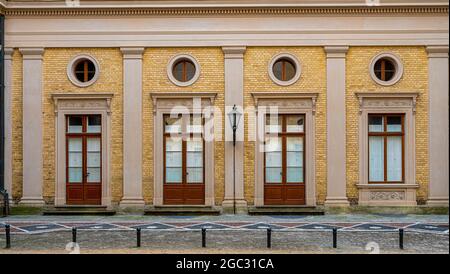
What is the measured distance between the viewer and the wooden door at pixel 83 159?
62.0ft

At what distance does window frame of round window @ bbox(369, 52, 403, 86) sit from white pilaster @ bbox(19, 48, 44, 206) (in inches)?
490

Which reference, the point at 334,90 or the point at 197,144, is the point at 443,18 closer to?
Answer: the point at 334,90

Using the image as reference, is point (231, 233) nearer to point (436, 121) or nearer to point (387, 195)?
point (387, 195)

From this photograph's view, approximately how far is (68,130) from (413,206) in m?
13.3

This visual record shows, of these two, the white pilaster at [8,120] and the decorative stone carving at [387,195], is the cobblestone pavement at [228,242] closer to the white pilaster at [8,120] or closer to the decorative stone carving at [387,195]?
the decorative stone carving at [387,195]

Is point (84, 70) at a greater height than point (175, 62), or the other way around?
point (175, 62)

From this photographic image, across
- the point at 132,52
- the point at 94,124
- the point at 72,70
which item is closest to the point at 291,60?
the point at 132,52

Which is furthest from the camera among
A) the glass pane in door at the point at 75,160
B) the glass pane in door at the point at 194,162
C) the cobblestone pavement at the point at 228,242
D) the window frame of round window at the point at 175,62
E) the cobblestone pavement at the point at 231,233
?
the glass pane in door at the point at 75,160

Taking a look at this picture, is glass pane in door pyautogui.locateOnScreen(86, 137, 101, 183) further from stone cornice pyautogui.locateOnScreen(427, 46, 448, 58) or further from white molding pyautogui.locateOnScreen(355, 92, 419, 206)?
stone cornice pyautogui.locateOnScreen(427, 46, 448, 58)

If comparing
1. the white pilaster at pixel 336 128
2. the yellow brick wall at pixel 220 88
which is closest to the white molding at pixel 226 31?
the yellow brick wall at pixel 220 88

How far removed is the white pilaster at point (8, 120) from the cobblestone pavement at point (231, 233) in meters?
1.86

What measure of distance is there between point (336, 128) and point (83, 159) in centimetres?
965

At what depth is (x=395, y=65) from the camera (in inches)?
736

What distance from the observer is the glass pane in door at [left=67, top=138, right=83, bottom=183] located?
62.2 ft
